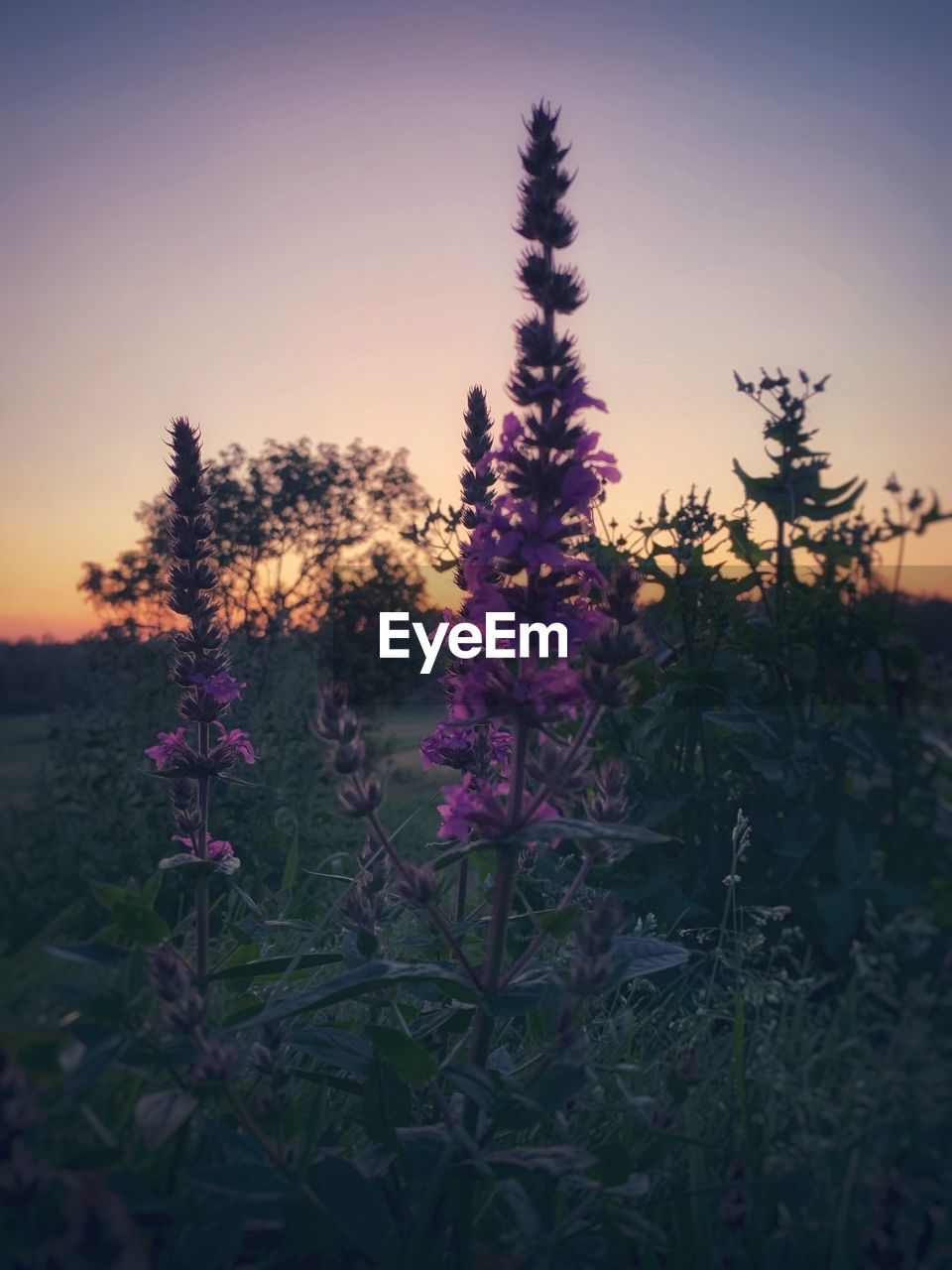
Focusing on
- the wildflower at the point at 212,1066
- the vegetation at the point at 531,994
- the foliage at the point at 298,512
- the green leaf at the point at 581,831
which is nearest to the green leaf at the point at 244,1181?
the vegetation at the point at 531,994

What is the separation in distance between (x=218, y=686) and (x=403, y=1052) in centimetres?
121

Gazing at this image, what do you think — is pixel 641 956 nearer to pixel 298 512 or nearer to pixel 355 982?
pixel 355 982

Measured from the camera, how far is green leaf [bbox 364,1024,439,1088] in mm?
2098

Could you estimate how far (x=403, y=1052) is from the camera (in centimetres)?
212

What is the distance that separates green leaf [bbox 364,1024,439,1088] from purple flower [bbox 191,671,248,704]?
1101 mm

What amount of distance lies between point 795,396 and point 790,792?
5.04ft

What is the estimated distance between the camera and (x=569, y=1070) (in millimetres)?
2129

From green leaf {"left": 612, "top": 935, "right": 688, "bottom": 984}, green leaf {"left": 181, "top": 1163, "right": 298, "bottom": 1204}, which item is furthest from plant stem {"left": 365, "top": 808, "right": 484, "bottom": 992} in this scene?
green leaf {"left": 181, "top": 1163, "right": 298, "bottom": 1204}

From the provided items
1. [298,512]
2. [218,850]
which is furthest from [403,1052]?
[298,512]

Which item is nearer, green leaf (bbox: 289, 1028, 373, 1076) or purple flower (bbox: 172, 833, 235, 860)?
green leaf (bbox: 289, 1028, 373, 1076)

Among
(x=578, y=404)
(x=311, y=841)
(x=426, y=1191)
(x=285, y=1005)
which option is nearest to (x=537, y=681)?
(x=578, y=404)

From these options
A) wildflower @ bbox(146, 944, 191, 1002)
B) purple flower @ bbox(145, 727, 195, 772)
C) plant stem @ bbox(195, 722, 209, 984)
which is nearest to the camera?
wildflower @ bbox(146, 944, 191, 1002)

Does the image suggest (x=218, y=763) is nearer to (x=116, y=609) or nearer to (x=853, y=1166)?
(x=853, y=1166)

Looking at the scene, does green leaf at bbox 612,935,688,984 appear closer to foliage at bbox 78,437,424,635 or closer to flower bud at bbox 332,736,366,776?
flower bud at bbox 332,736,366,776
